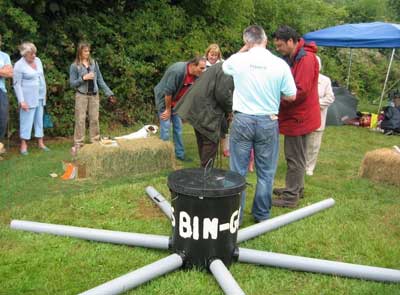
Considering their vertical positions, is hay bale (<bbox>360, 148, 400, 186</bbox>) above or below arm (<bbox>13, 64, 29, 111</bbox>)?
below

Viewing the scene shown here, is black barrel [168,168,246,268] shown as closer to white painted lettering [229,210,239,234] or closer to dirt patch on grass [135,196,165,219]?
white painted lettering [229,210,239,234]

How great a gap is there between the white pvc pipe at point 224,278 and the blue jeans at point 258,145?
120cm

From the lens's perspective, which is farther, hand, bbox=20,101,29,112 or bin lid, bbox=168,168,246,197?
hand, bbox=20,101,29,112

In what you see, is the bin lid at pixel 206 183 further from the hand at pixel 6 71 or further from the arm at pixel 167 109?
the hand at pixel 6 71

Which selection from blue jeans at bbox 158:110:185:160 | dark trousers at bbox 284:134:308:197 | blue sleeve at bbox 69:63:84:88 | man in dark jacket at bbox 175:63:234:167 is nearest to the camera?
man in dark jacket at bbox 175:63:234:167

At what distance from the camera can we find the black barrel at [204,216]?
147 inches

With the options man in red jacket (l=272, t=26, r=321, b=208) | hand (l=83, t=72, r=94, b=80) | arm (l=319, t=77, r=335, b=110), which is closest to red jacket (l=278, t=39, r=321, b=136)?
man in red jacket (l=272, t=26, r=321, b=208)

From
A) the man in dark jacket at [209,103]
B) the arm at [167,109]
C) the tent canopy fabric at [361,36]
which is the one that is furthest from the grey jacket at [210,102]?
the tent canopy fabric at [361,36]

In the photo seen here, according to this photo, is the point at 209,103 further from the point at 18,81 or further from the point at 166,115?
the point at 18,81

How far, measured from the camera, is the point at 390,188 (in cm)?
676

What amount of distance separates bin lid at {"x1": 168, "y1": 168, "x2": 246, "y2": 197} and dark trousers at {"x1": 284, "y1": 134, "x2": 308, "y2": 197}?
5.24 feet

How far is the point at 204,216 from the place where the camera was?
3.75 m

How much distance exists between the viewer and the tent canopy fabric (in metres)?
12.4

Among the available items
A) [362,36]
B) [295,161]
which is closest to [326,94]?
[295,161]
